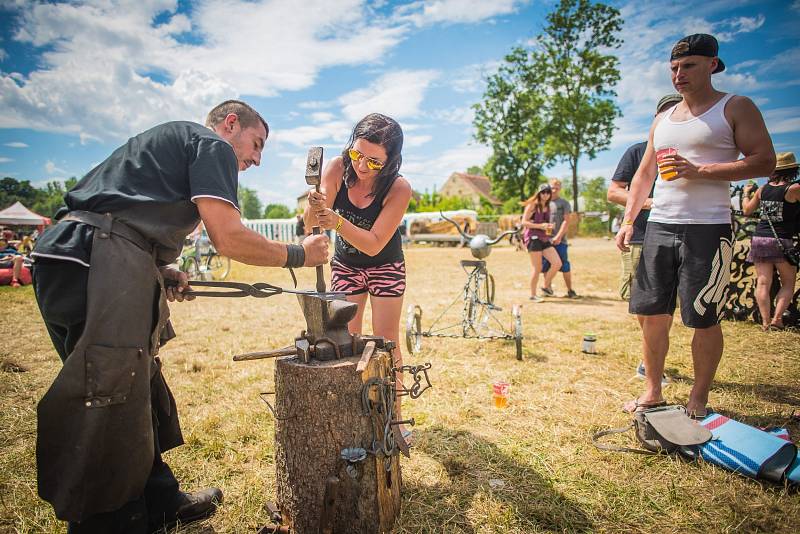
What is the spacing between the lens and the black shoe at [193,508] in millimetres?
2129

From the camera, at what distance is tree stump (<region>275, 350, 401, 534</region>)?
181 cm

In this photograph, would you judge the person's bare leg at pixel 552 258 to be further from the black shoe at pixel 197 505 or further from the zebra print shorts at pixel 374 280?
the black shoe at pixel 197 505

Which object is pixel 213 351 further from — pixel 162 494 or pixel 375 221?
pixel 375 221

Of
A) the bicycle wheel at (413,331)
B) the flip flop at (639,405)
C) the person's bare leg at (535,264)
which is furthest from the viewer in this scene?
the person's bare leg at (535,264)

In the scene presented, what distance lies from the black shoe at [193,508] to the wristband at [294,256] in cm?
146

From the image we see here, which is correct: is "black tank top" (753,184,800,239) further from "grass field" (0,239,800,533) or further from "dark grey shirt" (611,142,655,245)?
"dark grey shirt" (611,142,655,245)

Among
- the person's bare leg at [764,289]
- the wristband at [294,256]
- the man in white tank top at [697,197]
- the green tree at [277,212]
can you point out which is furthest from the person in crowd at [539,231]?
the green tree at [277,212]

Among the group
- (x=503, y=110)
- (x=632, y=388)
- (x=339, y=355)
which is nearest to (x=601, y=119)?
(x=503, y=110)

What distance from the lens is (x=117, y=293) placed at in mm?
1541

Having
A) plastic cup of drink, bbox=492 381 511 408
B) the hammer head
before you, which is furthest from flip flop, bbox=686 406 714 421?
the hammer head

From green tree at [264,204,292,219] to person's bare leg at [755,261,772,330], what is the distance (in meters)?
96.9

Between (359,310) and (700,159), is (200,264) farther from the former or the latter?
(700,159)

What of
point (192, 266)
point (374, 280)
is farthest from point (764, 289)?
point (192, 266)

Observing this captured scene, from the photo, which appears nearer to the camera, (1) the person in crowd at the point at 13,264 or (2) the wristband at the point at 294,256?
(2) the wristband at the point at 294,256
